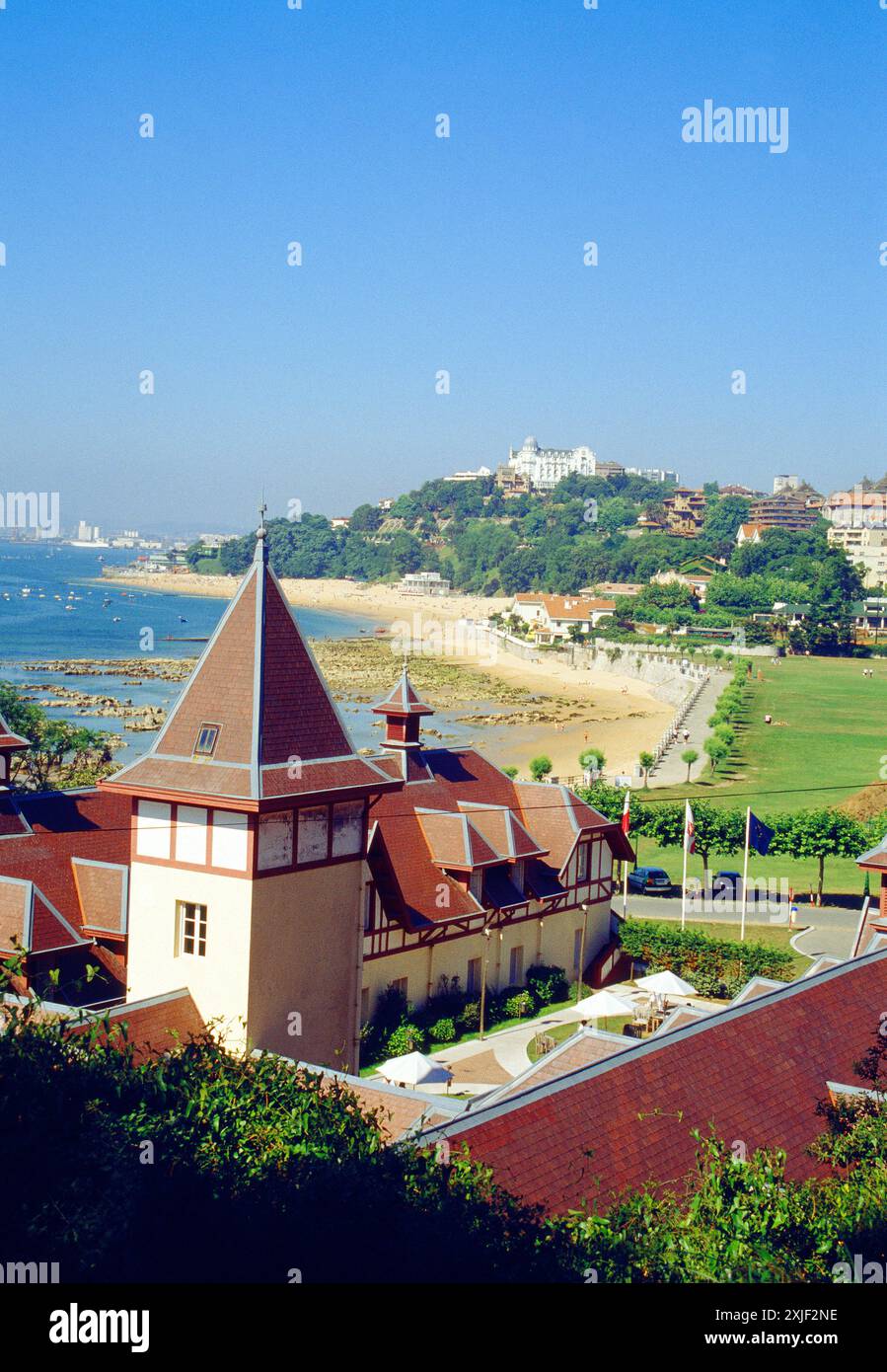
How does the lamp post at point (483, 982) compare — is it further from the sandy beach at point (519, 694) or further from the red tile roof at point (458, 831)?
the sandy beach at point (519, 694)

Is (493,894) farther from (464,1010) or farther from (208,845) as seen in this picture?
(208,845)

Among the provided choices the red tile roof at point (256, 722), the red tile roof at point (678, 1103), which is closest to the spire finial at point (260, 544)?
the red tile roof at point (256, 722)

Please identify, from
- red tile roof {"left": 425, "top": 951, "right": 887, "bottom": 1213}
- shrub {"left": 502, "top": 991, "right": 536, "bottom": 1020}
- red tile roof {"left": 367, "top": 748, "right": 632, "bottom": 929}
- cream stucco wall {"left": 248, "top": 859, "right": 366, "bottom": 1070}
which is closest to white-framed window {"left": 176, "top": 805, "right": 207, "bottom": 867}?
cream stucco wall {"left": 248, "top": 859, "right": 366, "bottom": 1070}

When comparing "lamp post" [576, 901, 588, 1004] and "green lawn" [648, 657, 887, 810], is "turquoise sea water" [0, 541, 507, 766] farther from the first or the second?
"green lawn" [648, 657, 887, 810]

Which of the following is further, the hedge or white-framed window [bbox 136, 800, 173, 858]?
the hedge

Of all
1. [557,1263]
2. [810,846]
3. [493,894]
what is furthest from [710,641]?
[557,1263]

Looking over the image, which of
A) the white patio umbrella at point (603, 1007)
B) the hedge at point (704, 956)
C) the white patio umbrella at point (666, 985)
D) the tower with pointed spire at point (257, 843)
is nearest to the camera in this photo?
the tower with pointed spire at point (257, 843)
